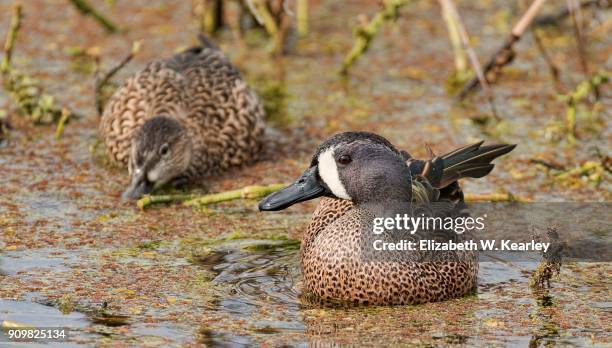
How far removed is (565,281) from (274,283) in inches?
61.9

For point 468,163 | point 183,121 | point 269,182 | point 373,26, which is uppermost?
point 373,26

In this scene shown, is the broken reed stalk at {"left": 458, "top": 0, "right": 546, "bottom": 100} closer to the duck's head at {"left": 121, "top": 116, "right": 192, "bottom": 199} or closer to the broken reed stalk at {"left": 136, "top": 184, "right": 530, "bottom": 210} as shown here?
the broken reed stalk at {"left": 136, "top": 184, "right": 530, "bottom": 210}

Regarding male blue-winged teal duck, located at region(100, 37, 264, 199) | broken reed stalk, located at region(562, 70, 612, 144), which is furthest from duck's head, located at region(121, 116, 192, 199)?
broken reed stalk, located at region(562, 70, 612, 144)

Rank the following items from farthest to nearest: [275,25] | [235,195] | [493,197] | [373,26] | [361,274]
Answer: [275,25] → [373,26] → [493,197] → [235,195] → [361,274]

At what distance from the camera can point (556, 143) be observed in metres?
9.29

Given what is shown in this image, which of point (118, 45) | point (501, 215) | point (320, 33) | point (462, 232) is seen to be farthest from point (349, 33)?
point (462, 232)

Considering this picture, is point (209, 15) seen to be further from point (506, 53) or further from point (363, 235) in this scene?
point (363, 235)

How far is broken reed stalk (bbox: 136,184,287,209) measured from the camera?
7.57m

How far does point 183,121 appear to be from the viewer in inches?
345

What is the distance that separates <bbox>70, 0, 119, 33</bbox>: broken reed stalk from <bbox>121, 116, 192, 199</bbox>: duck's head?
8.81 feet

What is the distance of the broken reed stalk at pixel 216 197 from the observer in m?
7.57

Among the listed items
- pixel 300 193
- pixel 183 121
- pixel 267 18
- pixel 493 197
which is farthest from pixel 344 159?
pixel 267 18

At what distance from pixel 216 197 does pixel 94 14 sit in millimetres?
3954

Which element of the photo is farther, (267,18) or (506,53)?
(267,18)
